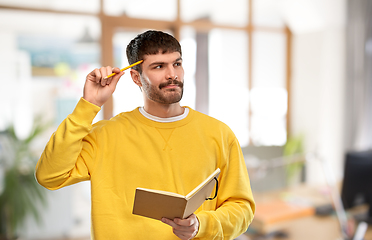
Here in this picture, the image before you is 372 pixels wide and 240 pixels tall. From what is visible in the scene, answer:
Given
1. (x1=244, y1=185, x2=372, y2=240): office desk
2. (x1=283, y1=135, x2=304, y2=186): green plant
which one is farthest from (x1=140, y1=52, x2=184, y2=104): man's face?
(x1=283, y1=135, x2=304, y2=186): green plant

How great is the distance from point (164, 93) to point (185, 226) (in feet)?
1.39

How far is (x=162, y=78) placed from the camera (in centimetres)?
113

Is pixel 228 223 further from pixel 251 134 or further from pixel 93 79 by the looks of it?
pixel 251 134

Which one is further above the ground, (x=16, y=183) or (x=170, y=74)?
(x=170, y=74)

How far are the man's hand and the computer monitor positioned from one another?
1.74 metres

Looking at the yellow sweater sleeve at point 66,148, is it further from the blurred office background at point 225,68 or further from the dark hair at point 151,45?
the blurred office background at point 225,68

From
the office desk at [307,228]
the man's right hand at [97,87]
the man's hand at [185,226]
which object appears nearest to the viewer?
the man's hand at [185,226]

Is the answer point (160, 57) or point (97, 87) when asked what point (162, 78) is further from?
point (97, 87)

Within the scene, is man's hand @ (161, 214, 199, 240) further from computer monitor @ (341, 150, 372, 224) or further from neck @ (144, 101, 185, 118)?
computer monitor @ (341, 150, 372, 224)

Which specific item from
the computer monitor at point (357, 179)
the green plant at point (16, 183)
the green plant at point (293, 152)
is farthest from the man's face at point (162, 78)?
the green plant at point (293, 152)

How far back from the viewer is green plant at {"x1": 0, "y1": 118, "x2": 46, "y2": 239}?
Result: 302 cm

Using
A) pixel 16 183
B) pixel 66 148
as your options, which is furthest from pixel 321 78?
pixel 66 148

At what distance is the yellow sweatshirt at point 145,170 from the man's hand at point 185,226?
51 mm

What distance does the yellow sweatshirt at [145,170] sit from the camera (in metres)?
1.09
